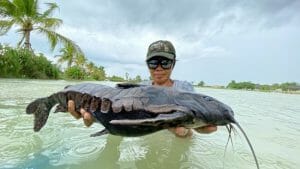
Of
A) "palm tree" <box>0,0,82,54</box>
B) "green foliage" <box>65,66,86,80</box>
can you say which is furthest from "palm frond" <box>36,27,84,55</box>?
"green foliage" <box>65,66,86,80</box>

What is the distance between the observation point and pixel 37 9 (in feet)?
70.5

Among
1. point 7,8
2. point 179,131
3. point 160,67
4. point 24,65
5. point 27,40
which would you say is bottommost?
point 179,131

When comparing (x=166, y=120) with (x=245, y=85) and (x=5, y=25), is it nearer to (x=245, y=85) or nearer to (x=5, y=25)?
(x=5, y=25)

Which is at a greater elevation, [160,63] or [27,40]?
[27,40]

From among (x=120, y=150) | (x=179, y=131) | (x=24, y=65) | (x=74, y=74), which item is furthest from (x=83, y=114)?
(x=74, y=74)

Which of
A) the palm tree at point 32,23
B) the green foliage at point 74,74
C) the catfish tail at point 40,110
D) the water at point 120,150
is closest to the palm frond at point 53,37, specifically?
the palm tree at point 32,23

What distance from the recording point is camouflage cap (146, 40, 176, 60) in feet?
13.0

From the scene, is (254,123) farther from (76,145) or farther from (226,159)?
(76,145)

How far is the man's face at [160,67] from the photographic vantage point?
4.00 metres

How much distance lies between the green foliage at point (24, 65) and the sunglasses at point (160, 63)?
50.0 feet

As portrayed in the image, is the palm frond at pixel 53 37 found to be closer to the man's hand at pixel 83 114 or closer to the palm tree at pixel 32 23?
the palm tree at pixel 32 23

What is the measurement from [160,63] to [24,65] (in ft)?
55.6

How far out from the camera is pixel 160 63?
13.3 feet

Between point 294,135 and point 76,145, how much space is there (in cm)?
352
